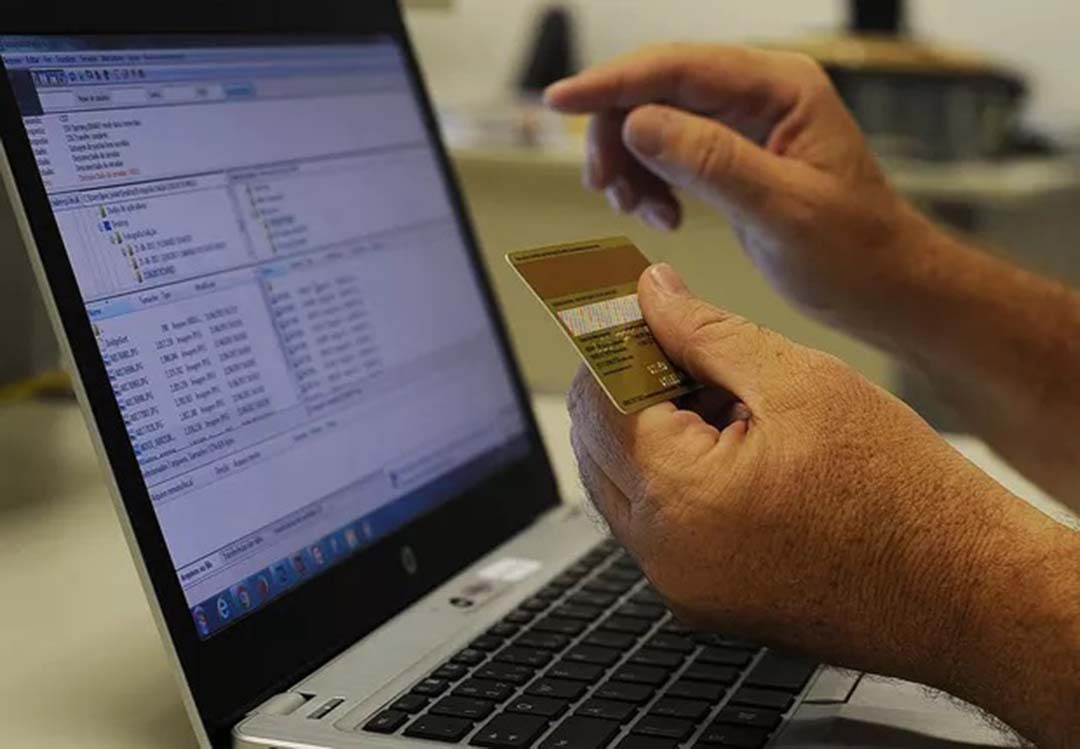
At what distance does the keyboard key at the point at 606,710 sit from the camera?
521mm

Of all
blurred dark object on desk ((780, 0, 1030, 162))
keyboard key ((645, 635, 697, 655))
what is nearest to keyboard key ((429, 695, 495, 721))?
keyboard key ((645, 635, 697, 655))

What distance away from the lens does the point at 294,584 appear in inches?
23.0

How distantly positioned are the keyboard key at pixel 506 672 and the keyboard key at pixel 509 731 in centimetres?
4

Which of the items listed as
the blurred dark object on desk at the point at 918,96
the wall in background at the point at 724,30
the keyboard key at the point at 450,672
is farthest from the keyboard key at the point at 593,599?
the wall in background at the point at 724,30

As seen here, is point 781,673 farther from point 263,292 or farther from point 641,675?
point 263,292

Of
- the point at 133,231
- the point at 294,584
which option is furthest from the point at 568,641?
the point at 133,231

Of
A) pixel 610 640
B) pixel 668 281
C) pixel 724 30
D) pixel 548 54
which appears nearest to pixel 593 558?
pixel 610 640

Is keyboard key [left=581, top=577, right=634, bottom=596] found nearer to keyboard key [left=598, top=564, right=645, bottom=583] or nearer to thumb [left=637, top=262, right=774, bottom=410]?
keyboard key [left=598, top=564, right=645, bottom=583]

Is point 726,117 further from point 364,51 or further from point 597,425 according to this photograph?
point 597,425

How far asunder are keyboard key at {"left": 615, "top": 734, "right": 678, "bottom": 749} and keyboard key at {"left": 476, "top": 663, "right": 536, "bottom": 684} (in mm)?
63

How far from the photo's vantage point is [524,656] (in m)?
0.58

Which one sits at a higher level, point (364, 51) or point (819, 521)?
point (364, 51)

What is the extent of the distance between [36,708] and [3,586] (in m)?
0.15

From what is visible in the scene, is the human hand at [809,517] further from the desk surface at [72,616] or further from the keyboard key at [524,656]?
the desk surface at [72,616]
